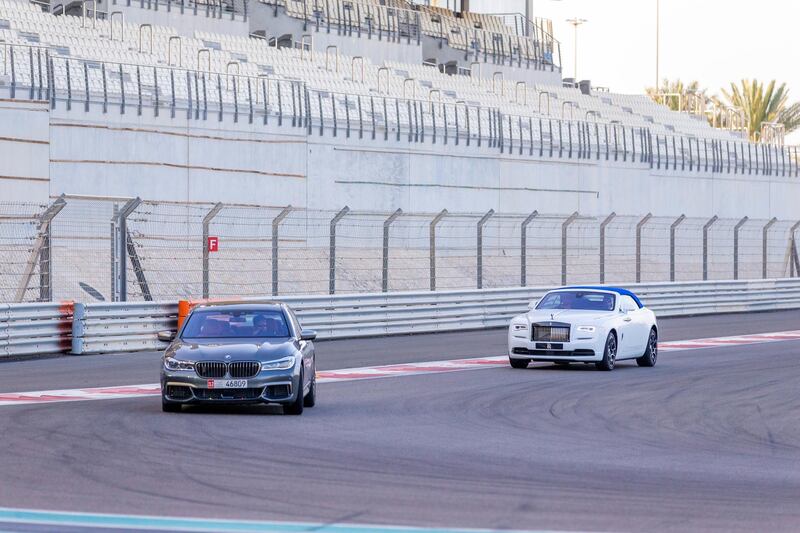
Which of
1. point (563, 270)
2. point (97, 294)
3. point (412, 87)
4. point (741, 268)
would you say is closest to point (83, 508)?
point (97, 294)

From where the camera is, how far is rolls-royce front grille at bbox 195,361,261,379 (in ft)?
47.6

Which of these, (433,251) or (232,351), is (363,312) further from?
(232,351)

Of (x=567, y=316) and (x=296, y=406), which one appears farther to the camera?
(x=567, y=316)

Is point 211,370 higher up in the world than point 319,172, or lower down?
lower down

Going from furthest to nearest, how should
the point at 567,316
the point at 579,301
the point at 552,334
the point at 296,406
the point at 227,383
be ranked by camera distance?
the point at 579,301 → the point at 567,316 → the point at 552,334 → the point at 296,406 → the point at 227,383

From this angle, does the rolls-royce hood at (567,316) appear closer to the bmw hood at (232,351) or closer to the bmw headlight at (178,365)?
the bmw hood at (232,351)

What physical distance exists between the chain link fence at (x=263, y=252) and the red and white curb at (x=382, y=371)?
13.2 feet

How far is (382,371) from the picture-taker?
20703 mm

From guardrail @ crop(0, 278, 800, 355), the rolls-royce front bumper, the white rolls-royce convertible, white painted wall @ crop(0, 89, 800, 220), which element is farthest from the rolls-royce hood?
white painted wall @ crop(0, 89, 800, 220)

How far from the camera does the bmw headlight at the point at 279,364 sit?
47.8 ft

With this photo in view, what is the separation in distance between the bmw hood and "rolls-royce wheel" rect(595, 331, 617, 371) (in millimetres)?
7110

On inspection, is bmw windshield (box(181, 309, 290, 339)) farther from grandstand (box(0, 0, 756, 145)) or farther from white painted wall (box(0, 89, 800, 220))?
grandstand (box(0, 0, 756, 145))

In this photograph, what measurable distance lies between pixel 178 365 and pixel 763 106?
2885 inches

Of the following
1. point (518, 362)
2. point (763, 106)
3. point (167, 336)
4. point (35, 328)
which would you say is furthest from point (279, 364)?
point (763, 106)
